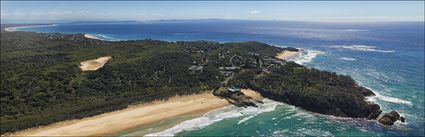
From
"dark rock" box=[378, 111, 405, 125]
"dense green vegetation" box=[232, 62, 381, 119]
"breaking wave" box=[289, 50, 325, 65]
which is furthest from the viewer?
"breaking wave" box=[289, 50, 325, 65]

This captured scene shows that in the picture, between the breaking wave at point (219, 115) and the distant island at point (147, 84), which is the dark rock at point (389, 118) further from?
the breaking wave at point (219, 115)

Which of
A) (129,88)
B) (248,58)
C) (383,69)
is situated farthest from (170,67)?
(383,69)

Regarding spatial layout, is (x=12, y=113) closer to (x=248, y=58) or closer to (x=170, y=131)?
(x=170, y=131)

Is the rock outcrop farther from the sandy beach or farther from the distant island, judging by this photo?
the sandy beach

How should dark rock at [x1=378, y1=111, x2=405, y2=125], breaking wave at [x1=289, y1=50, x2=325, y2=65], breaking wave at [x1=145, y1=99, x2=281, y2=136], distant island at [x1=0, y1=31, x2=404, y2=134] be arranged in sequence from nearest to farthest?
breaking wave at [x1=145, y1=99, x2=281, y2=136] → dark rock at [x1=378, y1=111, x2=405, y2=125] → distant island at [x1=0, y1=31, x2=404, y2=134] → breaking wave at [x1=289, y1=50, x2=325, y2=65]

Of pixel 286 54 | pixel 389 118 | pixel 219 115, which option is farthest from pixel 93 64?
pixel 286 54

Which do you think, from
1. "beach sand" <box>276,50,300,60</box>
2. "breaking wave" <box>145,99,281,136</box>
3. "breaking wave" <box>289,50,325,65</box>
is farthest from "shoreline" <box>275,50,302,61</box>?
"breaking wave" <box>145,99,281,136</box>
